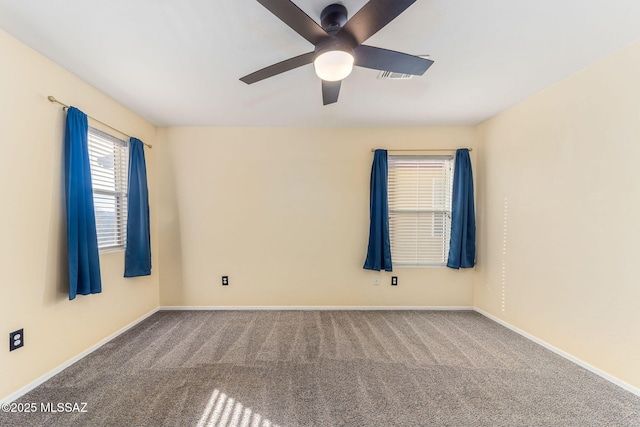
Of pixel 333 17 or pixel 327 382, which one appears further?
pixel 327 382

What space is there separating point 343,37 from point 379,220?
2.19 metres

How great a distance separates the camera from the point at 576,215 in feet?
6.80

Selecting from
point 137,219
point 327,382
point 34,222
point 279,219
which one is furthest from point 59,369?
point 279,219

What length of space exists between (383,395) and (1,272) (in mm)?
2733

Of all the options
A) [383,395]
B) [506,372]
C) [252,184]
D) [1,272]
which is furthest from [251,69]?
[506,372]

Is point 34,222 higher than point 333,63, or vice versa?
point 333,63

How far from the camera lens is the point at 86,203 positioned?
2.05m

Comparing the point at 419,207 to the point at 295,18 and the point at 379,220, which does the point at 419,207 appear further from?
the point at 295,18

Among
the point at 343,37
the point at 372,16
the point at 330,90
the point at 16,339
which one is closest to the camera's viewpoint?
the point at 372,16

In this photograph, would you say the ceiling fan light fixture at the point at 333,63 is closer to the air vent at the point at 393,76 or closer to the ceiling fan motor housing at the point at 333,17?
the ceiling fan motor housing at the point at 333,17

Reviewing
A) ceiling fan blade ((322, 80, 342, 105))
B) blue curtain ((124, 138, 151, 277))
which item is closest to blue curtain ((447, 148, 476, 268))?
ceiling fan blade ((322, 80, 342, 105))

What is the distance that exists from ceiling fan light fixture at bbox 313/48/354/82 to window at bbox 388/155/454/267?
202 centimetres

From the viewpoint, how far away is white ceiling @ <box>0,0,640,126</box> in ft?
4.63

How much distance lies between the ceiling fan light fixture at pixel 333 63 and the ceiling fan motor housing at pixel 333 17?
0.58 ft
